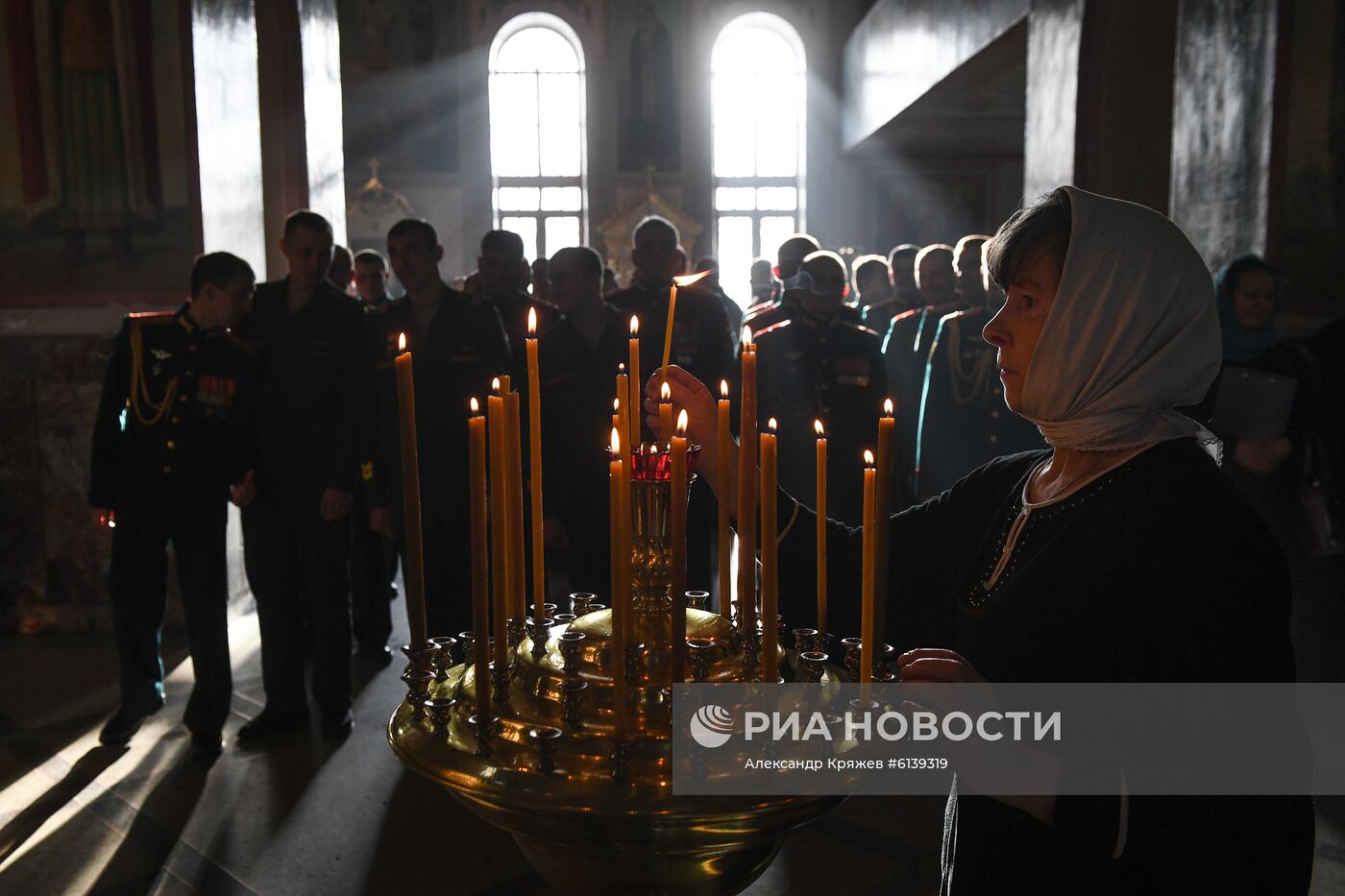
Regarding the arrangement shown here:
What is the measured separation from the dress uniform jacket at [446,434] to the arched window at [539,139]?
47.0 feet

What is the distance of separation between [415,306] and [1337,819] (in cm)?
344

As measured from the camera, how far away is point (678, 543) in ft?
3.44

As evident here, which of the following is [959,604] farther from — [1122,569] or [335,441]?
[335,441]

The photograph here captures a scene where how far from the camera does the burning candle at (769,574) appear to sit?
112 centimetres

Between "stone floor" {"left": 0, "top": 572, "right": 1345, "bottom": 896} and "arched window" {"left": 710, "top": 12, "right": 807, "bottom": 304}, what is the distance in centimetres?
1497

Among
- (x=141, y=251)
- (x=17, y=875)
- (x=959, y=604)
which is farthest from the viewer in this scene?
(x=141, y=251)

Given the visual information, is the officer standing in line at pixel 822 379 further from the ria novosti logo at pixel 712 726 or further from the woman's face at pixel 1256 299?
the ria novosti logo at pixel 712 726

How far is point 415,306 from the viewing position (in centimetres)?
419

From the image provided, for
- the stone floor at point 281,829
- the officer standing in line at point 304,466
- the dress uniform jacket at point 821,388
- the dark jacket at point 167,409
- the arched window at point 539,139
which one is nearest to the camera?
the stone floor at point 281,829

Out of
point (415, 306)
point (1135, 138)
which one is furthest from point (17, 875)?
point (1135, 138)

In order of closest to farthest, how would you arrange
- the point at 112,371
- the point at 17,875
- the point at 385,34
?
the point at 17,875 < the point at 112,371 < the point at 385,34

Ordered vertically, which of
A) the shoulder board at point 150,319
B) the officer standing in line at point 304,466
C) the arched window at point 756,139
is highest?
the arched window at point 756,139

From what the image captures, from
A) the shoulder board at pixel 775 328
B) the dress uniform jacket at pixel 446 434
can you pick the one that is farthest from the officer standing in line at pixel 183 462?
the shoulder board at pixel 775 328

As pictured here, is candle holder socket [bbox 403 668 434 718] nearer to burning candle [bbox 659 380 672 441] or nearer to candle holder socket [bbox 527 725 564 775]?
candle holder socket [bbox 527 725 564 775]
